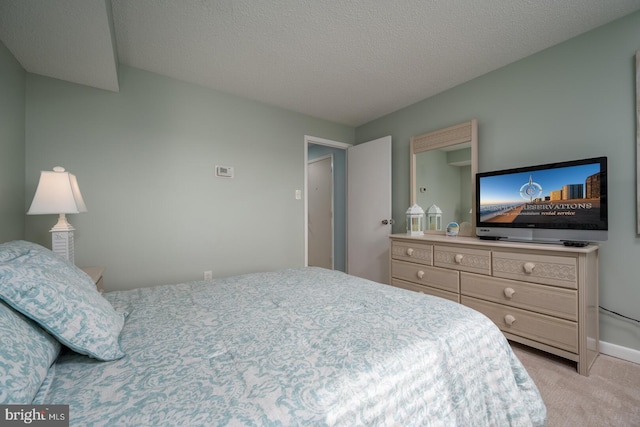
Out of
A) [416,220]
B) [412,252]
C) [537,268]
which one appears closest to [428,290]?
[412,252]

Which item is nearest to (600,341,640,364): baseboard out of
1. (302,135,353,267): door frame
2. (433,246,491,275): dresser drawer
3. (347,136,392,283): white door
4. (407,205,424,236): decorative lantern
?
(433,246,491,275): dresser drawer

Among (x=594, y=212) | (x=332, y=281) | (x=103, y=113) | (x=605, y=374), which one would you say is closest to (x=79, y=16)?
(x=103, y=113)

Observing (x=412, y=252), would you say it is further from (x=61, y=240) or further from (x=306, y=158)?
(x=61, y=240)

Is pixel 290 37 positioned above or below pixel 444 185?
above

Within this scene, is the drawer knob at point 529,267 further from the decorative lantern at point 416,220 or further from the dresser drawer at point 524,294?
the decorative lantern at point 416,220

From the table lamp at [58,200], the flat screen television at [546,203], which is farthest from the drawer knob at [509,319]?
the table lamp at [58,200]

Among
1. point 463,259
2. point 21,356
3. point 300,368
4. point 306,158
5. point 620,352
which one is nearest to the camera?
point 21,356

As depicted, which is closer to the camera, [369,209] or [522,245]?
[522,245]

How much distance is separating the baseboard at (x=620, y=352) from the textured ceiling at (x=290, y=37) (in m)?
2.33

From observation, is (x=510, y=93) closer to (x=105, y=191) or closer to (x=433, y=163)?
(x=433, y=163)

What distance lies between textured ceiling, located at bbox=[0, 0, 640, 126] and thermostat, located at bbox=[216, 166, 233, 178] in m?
0.87

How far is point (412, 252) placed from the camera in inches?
104

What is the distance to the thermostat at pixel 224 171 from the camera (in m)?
2.80

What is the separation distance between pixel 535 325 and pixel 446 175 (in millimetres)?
1568
